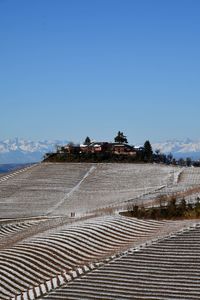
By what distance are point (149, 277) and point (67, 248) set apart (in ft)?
27.0

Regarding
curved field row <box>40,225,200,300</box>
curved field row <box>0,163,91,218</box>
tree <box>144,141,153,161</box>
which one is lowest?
curved field row <box>40,225,200,300</box>

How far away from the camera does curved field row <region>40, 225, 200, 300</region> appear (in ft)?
89.1

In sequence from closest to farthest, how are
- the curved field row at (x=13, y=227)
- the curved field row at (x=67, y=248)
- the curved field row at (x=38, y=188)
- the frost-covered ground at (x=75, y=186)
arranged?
the curved field row at (x=67, y=248) < the curved field row at (x=13, y=227) < the frost-covered ground at (x=75, y=186) < the curved field row at (x=38, y=188)

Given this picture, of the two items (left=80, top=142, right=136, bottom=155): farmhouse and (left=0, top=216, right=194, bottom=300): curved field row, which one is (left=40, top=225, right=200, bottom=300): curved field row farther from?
(left=80, top=142, right=136, bottom=155): farmhouse

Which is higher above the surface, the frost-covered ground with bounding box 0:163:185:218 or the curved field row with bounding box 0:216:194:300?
the frost-covered ground with bounding box 0:163:185:218

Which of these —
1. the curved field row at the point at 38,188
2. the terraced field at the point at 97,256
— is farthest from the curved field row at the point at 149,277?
the curved field row at the point at 38,188

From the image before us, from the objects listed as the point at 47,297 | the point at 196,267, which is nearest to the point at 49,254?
the point at 47,297

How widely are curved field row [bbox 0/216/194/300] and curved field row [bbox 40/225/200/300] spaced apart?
93.9 inches

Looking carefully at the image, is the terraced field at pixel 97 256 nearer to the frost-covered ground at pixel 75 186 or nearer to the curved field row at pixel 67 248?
the curved field row at pixel 67 248

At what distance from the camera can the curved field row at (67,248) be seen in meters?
32.4

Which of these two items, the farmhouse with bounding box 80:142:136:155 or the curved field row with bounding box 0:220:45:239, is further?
the farmhouse with bounding box 80:142:136:155

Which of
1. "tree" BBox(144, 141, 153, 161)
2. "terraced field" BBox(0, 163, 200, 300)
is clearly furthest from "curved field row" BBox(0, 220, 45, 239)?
"tree" BBox(144, 141, 153, 161)

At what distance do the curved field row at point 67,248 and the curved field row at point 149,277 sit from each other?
7.82ft

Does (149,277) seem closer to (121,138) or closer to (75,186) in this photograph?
(75,186)
